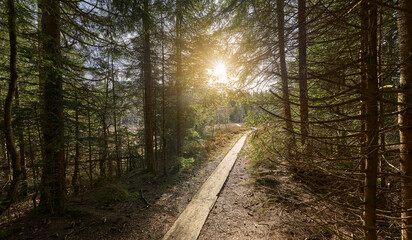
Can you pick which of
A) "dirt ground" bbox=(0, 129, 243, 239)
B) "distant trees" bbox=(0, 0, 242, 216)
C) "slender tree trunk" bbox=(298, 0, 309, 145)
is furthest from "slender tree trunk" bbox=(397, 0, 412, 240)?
"dirt ground" bbox=(0, 129, 243, 239)

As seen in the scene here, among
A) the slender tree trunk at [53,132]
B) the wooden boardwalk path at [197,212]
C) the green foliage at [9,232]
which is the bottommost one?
the wooden boardwalk path at [197,212]

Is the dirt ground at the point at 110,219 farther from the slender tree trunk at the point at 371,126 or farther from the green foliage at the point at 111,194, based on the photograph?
the slender tree trunk at the point at 371,126

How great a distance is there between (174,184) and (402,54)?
8.02 meters

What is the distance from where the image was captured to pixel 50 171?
13.2ft

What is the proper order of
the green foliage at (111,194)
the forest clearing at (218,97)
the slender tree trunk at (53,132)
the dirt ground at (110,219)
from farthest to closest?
the green foliage at (111,194), the slender tree trunk at (53,132), the dirt ground at (110,219), the forest clearing at (218,97)

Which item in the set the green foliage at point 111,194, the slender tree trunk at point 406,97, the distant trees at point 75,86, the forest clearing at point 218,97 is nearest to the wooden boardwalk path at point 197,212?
the forest clearing at point 218,97

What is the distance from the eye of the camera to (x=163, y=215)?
4.86 meters

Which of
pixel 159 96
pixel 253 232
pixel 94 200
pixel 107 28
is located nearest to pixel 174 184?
pixel 94 200

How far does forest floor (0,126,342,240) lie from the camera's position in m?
3.74

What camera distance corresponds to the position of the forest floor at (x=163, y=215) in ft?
12.3

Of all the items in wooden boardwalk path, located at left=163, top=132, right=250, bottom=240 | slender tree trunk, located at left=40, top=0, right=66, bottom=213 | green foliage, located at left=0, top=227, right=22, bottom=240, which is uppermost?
slender tree trunk, located at left=40, top=0, right=66, bottom=213

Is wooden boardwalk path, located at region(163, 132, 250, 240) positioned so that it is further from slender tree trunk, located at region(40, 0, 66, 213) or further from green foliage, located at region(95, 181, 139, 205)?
slender tree trunk, located at region(40, 0, 66, 213)

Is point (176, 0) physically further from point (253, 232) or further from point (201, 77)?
point (253, 232)

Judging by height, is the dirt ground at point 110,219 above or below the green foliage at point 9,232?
below
